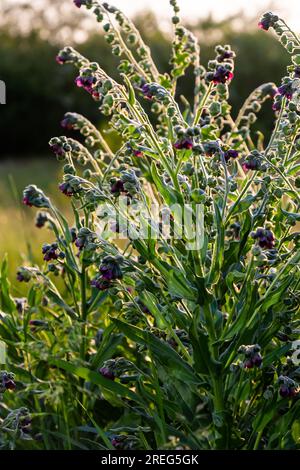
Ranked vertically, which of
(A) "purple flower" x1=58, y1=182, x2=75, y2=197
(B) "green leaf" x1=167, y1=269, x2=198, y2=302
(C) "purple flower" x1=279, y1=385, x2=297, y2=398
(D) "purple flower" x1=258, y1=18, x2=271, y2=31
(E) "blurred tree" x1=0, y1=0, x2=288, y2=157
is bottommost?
(C) "purple flower" x1=279, y1=385, x2=297, y2=398

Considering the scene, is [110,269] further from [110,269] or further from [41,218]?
[41,218]

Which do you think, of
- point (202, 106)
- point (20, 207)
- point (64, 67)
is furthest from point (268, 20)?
point (64, 67)

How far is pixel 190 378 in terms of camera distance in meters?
2.19

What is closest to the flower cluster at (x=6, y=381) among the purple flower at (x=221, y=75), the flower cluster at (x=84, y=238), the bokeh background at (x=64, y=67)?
the flower cluster at (x=84, y=238)

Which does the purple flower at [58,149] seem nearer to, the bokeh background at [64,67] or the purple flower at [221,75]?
the purple flower at [221,75]

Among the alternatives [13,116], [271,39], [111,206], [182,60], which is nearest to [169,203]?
[111,206]

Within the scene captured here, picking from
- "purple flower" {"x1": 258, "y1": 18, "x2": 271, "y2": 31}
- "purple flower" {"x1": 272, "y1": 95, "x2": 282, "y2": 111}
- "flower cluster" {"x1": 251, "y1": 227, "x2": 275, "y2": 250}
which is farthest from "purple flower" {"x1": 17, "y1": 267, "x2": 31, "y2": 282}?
"purple flower" {"x1": 258, "y1": 18, "x2": 271, "y2": 31}

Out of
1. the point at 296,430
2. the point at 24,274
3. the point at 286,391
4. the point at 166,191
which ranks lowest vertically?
the point at 296,430

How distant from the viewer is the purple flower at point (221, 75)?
2.22 meters

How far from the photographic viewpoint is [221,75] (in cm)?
223

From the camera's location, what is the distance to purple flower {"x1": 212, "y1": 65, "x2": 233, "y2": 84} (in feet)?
7.28

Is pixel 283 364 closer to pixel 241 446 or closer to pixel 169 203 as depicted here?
pixel 241 446

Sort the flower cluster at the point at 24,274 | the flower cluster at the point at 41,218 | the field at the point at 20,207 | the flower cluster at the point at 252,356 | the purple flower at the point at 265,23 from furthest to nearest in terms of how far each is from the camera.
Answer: the field at the point at 20,207
the flower cluster at the point at 41,218
the flower cluster at the point at 24,274
the purple flower at the point at 265,23
the flower cluster at the point at 252,356

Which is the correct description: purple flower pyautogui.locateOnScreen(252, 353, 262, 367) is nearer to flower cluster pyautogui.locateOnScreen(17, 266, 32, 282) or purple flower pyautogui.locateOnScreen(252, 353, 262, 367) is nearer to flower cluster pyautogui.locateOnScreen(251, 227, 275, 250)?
flower cluster pyautogui.locateOnScreen(251, 227, 275, 250)
